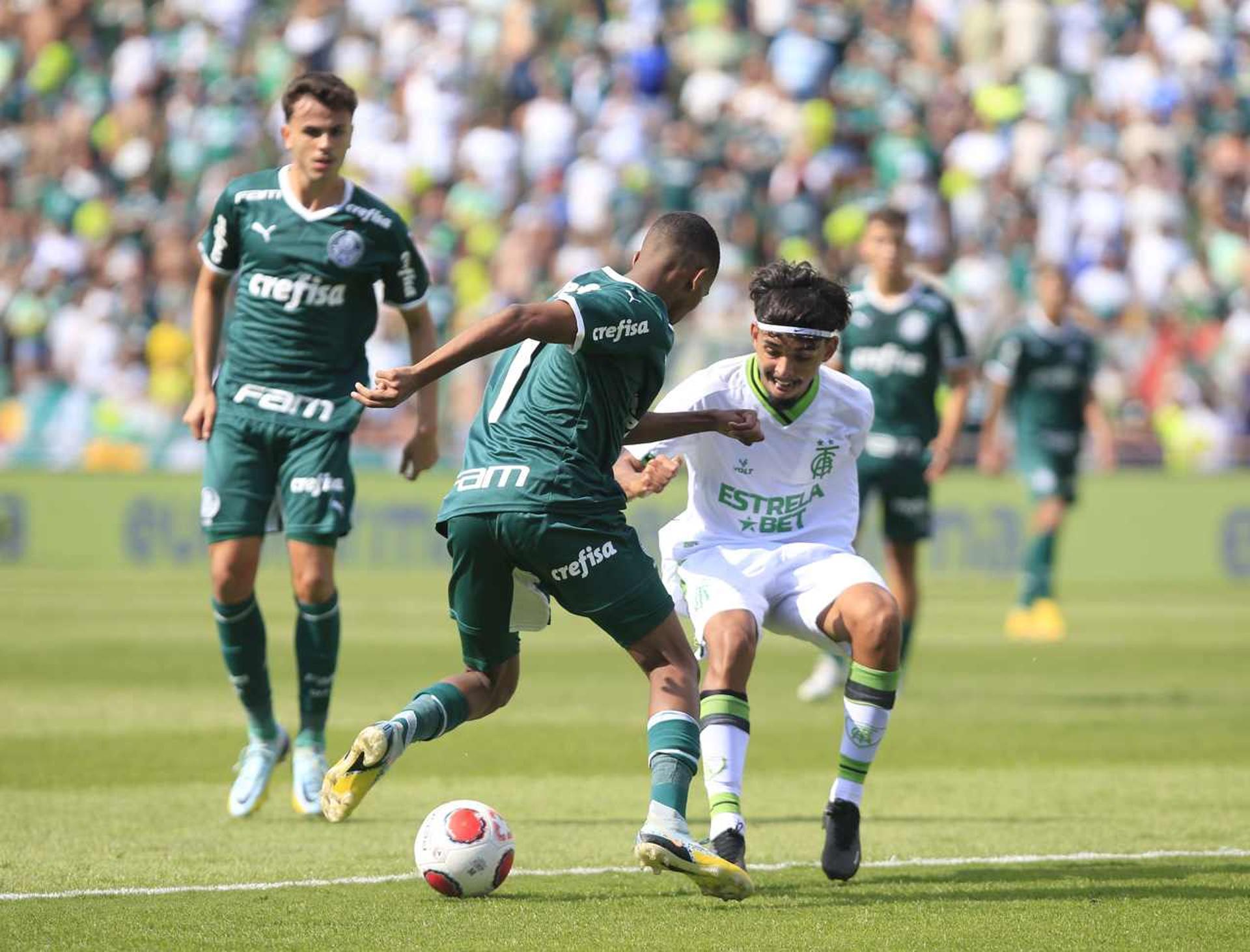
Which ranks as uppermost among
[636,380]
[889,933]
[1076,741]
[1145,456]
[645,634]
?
[636,380]

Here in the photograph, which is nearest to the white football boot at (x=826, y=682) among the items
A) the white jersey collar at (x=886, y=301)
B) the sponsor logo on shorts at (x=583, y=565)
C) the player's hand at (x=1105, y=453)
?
the white jersey collar at (x=886, y=301)

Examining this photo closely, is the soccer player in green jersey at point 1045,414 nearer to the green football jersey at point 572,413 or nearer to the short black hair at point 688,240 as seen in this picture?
the short black hair at point 688,240

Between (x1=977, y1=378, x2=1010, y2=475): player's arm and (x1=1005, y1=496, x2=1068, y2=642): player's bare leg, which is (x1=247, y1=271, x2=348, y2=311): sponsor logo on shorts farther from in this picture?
(x1=1005, y1=496, x2=1068, y2=642): player's bare leg

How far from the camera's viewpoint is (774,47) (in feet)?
83.3

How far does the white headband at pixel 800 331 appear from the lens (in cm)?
651

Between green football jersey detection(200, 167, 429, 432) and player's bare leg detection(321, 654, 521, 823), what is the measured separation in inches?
70.9

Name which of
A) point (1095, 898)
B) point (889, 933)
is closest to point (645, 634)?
point (889, 933)

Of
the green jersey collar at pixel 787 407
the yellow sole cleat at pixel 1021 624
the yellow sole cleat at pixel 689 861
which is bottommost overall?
the yellow sole cleat at pixel 1021 624

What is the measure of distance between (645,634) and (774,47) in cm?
2041

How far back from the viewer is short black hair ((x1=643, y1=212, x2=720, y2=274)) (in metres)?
5.96

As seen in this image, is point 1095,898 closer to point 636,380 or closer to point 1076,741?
point 636,380

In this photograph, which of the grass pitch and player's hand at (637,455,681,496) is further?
player's hand at (637,455,681,496)

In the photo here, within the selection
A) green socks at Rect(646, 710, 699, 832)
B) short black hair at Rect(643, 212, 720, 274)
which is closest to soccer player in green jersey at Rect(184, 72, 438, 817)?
short black hair at Rect(643, 212, 720, 274)

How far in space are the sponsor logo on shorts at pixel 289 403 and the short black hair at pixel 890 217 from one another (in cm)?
413
